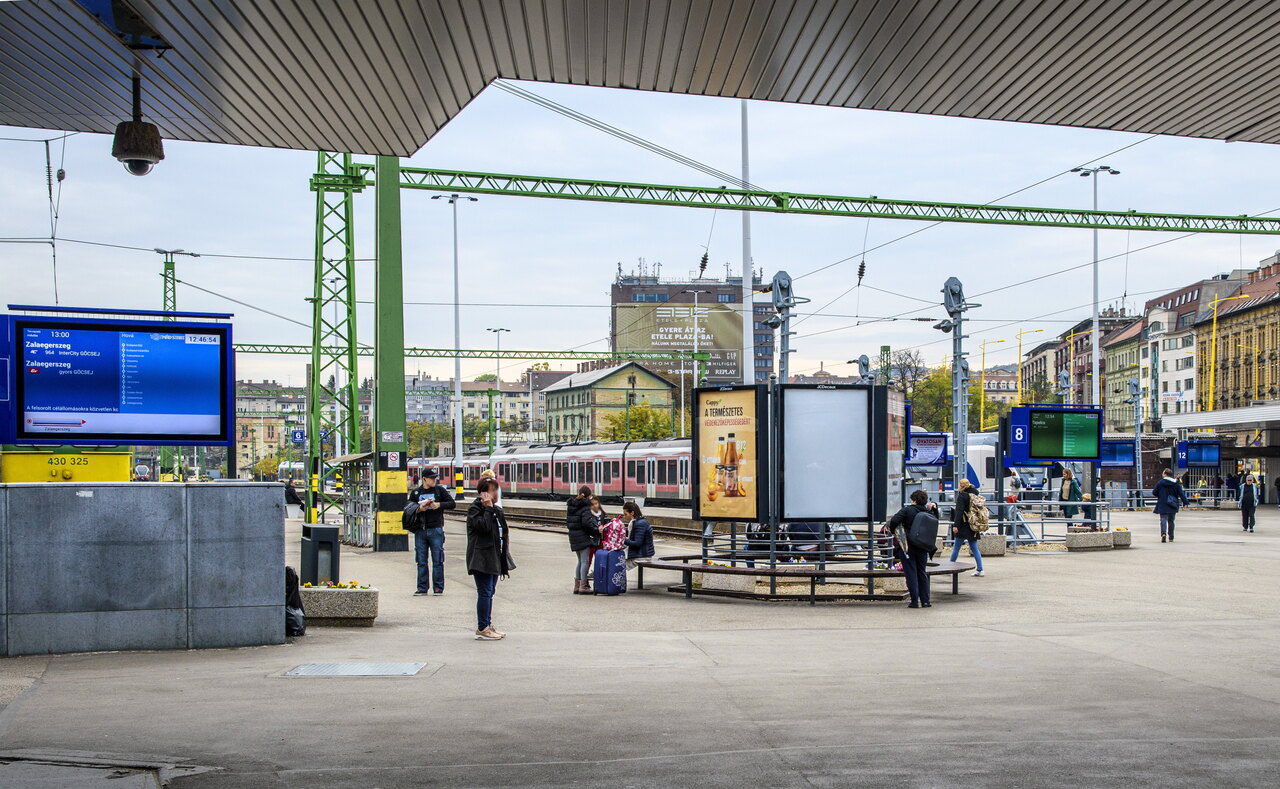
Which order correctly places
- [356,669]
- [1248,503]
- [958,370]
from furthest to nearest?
1. [1248,503]
2. [958,370]
3. [356,669]

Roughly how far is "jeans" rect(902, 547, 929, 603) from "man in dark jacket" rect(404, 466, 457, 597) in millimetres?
6058

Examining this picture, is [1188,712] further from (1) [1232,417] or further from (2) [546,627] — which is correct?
(1) [1232,417]

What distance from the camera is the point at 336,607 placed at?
44.2ft

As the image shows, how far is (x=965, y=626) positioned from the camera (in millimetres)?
14172

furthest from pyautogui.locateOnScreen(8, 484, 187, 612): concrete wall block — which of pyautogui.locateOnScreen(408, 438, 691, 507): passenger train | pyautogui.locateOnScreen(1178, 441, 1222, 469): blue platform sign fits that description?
pyautogui.locateOnScreen(1178, 441, 1222, 469): blue platform sign

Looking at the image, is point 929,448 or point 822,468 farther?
point 929,448

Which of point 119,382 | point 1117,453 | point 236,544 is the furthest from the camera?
point 1117,453

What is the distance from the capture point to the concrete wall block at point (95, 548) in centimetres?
1091

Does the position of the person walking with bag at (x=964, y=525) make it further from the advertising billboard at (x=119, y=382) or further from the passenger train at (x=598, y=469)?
the passenger train at (x=598, y=469)

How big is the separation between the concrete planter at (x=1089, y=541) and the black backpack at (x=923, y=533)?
1248cm

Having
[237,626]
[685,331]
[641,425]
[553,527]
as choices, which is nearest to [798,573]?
[237,626]

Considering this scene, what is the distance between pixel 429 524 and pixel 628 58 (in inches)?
361

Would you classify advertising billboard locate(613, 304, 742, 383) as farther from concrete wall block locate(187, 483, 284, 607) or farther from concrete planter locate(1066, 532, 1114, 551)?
concrete wall block locate(187, 483, 284, 607)

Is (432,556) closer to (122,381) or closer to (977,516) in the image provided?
(122,381)
